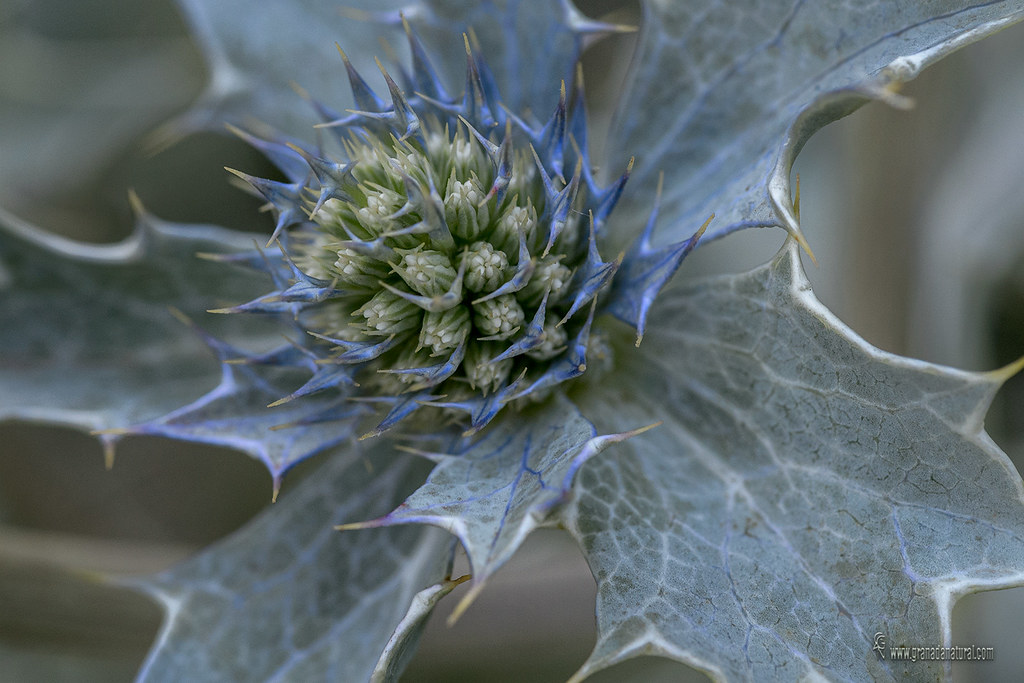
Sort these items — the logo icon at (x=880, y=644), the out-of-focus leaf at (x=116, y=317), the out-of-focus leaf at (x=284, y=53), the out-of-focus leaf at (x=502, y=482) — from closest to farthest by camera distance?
the out-of-focus leaf at (x=502, y=482) → the logo icon at (x=880, y=644) → the out-of-focus leaf at (x=116, y=317) → the out-of-focus leaf at (x=284, y=53)

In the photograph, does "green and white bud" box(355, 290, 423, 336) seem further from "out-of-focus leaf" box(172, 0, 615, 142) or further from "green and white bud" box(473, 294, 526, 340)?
"out-of-focus leaf" box(172, 0, 615, 142)

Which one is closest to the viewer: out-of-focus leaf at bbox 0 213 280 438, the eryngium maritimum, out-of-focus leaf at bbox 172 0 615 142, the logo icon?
the logo icon

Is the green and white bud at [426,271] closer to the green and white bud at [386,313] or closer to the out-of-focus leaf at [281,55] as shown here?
the green and white bud at [386,313]

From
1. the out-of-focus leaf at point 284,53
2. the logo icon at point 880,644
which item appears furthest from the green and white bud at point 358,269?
the logo icon at point 880,644

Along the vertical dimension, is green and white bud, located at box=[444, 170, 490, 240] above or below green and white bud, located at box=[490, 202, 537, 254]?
above

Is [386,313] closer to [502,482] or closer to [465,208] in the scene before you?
[465,208]

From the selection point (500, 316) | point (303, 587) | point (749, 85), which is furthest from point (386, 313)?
point (749, 85)

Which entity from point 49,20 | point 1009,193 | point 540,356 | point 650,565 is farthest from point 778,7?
point 49,20

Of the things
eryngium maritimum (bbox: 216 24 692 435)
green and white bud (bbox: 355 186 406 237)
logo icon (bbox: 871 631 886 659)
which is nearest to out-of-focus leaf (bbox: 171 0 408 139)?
eryngium maritimum (bbox: 216 24 692 435)
